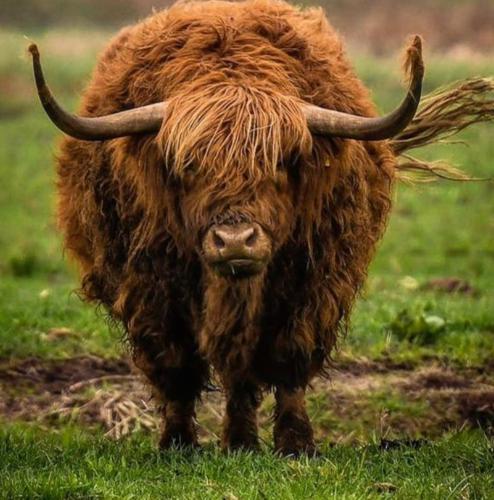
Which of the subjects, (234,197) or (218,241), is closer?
(218,241)

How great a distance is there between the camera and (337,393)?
8.91m

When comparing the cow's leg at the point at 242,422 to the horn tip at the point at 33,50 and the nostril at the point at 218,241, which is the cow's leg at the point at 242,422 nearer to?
the nostril at the point at 218,241

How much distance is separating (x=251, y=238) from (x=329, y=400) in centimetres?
270

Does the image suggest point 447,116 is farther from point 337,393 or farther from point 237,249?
point 237,249

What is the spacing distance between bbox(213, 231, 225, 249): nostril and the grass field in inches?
35.9

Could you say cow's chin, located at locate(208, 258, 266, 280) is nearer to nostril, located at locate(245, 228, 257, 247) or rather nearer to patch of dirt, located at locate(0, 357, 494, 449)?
nostril, located at locate(245, 228, 257, 247)

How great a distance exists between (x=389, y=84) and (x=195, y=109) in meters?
16.7

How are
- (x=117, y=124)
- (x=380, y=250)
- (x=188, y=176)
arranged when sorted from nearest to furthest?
(x=188, y=176), (x=117, y=124), (x=380, y=250)

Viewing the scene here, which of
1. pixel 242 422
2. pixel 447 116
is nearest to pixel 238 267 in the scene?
pixel 242 422

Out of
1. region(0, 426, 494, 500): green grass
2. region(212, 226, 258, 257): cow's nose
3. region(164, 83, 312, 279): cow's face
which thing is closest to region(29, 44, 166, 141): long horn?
region(164, 83, 312, 279): cow's face

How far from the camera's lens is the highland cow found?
6543 millimetres

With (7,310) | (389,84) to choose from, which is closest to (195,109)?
(7,310)

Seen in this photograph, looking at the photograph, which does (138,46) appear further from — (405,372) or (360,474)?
(405,372)

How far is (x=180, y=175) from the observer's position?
668cm
